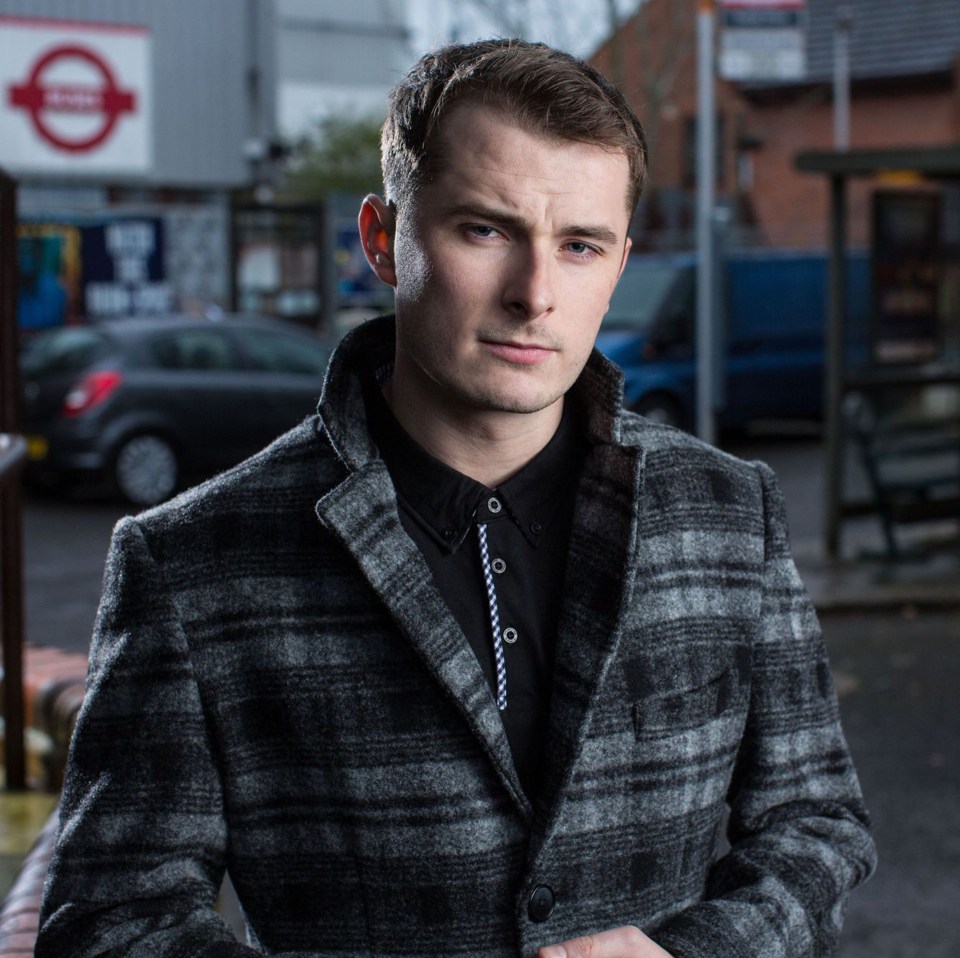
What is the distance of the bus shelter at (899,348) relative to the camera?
34.4ft

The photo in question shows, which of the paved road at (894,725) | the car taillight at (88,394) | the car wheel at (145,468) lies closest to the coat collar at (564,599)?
the paved road at (894,725)

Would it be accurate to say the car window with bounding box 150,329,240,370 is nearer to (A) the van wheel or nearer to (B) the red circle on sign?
(A) the van wheel

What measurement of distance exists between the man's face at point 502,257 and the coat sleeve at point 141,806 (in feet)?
1.36

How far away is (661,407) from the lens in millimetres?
16109

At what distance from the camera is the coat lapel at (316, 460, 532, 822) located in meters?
1.77

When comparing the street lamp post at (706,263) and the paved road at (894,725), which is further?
the street lamp post at (706,263)

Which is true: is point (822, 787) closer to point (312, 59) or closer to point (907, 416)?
point (907, 416)

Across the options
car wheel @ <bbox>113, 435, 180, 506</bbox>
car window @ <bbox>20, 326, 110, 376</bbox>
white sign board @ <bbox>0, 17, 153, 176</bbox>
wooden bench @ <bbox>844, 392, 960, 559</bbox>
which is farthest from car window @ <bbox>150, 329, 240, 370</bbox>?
white sign board @ <bbox>0, 17, 153, 176</bbox>

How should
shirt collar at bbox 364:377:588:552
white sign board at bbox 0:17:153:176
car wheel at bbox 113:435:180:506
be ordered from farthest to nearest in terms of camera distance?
white sign board at bbox 0:17:153:176
car wheel at bbox 113:435:180:506
shirt collar at bbox 364:377:588:552

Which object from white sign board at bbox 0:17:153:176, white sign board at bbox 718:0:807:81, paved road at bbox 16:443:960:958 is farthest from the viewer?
white sign board at bbox 0:17:153:176

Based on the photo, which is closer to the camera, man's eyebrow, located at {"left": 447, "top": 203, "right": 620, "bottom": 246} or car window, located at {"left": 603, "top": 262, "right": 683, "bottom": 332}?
man's eyebrow, located at {"left": 447, "top": 203, "right": 620, "bottom": 246}

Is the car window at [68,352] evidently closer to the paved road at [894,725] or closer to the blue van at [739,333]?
the paved road at [894,725]

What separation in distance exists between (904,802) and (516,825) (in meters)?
4.30

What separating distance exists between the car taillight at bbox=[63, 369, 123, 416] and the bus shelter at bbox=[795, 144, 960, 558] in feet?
18.4
